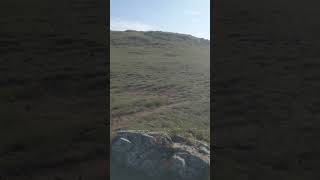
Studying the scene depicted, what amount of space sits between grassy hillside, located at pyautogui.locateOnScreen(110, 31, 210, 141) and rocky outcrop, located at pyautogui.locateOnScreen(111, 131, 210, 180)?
4006 mm

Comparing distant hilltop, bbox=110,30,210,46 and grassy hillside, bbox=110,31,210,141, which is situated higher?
distant hilltop, bbox=110,30,210,46

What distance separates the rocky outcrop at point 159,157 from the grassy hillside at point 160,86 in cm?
401

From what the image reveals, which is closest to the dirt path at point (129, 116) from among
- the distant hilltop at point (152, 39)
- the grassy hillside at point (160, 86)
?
the grassy hillside at point (160, 86)

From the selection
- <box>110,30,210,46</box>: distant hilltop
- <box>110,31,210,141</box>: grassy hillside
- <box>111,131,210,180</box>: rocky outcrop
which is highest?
<box>110,30,210,46</box>: distant hilltop

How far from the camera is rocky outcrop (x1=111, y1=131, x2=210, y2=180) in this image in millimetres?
22423

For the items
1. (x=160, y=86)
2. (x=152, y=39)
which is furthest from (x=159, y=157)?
(x=152, y=39)

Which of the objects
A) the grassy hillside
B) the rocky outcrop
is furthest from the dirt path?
the rocky outcrop

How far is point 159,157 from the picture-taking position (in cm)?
2316

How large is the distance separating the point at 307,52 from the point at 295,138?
0.24 metres

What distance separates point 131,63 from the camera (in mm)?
65250

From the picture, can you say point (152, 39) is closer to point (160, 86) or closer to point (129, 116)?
point (160, 86)

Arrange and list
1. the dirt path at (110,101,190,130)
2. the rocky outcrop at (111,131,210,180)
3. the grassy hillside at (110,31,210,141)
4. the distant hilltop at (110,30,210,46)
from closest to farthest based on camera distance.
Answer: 1. the rocky outcrop at (111,131,210,180)
2. the dirt path at (110,101,190,130)
3. the grassy hillside at (110,31,210,141)
4. the distant hilltop at (110,30,210,46)

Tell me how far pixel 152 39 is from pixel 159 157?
71.8 meters

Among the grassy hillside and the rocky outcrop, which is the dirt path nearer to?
the grassy hillside
